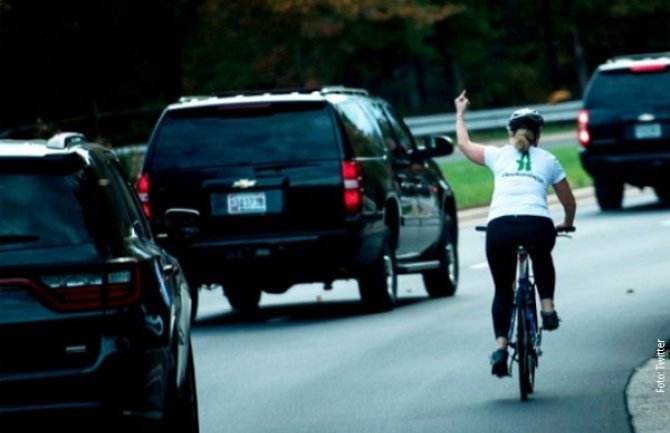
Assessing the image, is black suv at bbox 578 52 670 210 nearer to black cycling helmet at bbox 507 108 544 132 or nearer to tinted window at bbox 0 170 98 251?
black cycling helmet at bbox 507 108 544 132

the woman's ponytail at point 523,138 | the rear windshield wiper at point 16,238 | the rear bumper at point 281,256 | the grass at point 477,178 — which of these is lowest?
the grass at point 477,178

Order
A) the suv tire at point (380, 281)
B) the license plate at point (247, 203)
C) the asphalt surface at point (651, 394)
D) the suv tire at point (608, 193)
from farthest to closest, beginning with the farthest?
the suv tire at point (608, 193) → the suv tire at point (380, 281) → the license plate at point (247, 203) → the asphalt surface at point (651, 394)

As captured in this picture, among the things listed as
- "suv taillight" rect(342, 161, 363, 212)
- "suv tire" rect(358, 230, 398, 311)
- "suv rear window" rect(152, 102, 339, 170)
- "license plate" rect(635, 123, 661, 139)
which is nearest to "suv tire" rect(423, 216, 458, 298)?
"suv tire" rect(358, 230, 398, 311)

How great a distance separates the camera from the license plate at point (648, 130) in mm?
30094

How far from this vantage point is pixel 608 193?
3100 centimetres

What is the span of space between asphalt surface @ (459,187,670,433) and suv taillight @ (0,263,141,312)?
10.1 ft

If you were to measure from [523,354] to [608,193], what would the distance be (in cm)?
1879

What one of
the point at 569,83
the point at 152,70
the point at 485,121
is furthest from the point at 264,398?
the point at 569,83

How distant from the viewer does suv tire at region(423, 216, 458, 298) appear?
20406 mm

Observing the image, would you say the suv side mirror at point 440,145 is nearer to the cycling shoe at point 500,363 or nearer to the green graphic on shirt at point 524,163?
the green graphic on shirt at point 524,163

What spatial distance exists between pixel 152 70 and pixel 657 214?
1582 centimetres

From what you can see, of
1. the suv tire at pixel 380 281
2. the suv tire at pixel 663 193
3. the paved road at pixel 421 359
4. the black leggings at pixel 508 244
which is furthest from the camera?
the suv tire at pixel 663 193

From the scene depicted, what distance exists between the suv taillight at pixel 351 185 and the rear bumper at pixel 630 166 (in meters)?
12.4

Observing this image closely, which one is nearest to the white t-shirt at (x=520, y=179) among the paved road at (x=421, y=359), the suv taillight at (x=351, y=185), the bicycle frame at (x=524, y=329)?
the bicycle frame at (x=524, y=329)
